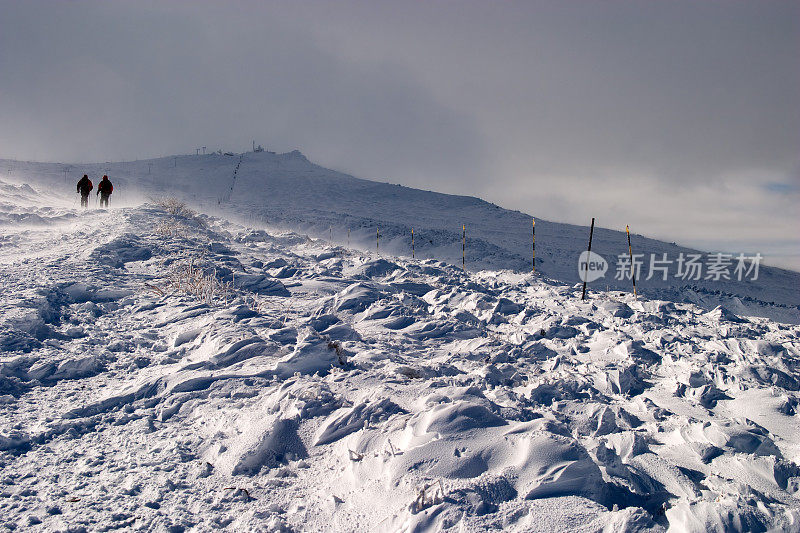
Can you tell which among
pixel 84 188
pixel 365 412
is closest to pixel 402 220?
pixel 84 188

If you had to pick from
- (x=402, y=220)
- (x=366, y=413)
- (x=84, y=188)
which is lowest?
(x=366, y=413)

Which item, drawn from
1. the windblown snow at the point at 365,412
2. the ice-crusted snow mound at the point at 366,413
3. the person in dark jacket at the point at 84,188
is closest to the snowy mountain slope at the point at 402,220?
the person in dark jacket at the point at 84,188

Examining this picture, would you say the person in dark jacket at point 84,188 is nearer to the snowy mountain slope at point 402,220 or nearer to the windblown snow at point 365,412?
the snowy mountain slope at point 402,220

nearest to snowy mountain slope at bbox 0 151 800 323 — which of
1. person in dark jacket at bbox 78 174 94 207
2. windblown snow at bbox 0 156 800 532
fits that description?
person in dark jacket at bbox 78 174 94 207

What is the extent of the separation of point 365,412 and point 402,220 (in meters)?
25.2

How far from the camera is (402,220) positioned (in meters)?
28.8

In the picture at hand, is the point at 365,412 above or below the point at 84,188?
below

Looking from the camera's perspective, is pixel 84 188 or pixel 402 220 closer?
pixel 84 188

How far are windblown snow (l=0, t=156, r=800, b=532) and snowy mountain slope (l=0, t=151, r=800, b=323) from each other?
9480 millimetres

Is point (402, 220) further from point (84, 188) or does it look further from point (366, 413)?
point (366, 413)

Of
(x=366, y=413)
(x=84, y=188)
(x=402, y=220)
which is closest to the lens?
(x=366, y=413)

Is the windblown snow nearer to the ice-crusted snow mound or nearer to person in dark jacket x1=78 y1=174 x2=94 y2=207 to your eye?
the ice-crusted snow mound

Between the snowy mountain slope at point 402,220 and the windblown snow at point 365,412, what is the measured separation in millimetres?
9480

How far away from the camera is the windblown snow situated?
2.87m
